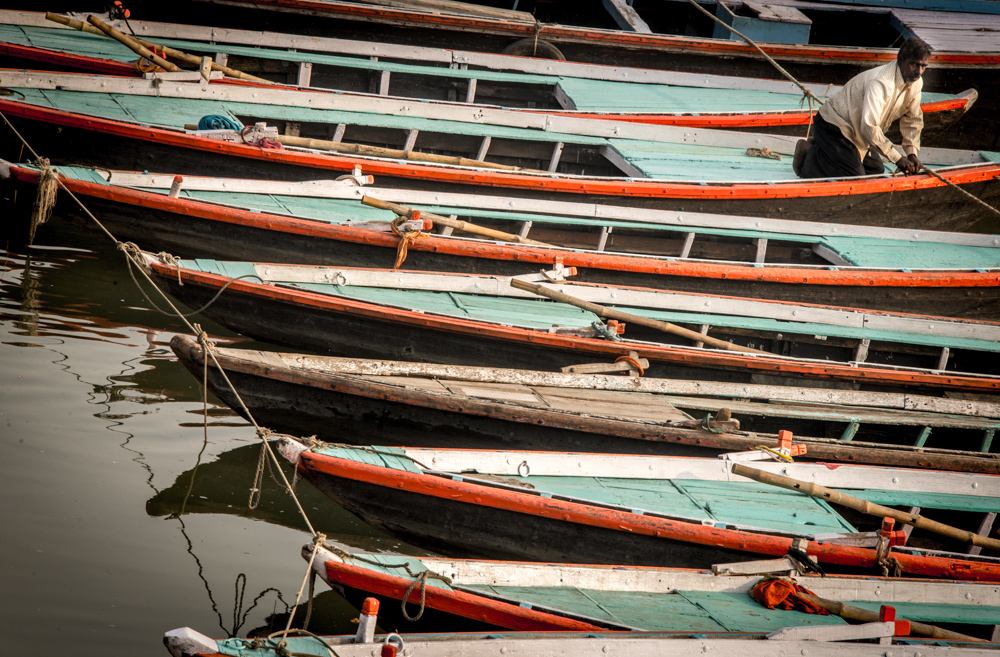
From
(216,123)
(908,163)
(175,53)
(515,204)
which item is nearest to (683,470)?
(515,204)

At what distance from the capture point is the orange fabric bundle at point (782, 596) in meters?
4.18

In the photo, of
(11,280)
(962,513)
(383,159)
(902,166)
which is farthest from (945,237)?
(11,280)

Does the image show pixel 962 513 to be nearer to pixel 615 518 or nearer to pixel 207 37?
pixel 615 518

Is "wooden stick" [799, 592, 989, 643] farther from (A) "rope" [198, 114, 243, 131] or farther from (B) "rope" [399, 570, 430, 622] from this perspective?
(A) "rope" [198, 114, 243, 131]

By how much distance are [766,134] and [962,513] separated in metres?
4.90

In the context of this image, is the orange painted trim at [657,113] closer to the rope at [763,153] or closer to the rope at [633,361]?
the rope at [763,153]

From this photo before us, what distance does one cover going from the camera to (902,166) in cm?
767


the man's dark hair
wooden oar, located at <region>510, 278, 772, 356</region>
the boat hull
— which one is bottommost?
wooden oar, located at <region>510, 278, 772, 356</region>

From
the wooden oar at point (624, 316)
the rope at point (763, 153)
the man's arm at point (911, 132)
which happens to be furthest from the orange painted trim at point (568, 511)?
the rope at point (763, 153)

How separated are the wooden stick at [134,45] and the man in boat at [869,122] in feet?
17.9

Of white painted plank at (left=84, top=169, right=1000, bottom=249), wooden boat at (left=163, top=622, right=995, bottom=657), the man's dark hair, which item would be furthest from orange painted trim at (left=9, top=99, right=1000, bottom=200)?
wooden boat at (left=163, top=622, right=995, bottom=657)

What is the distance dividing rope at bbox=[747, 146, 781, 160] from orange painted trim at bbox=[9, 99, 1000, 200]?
1.06 meters

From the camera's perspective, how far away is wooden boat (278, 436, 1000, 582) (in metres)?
4.48

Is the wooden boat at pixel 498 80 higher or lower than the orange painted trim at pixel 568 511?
higher
